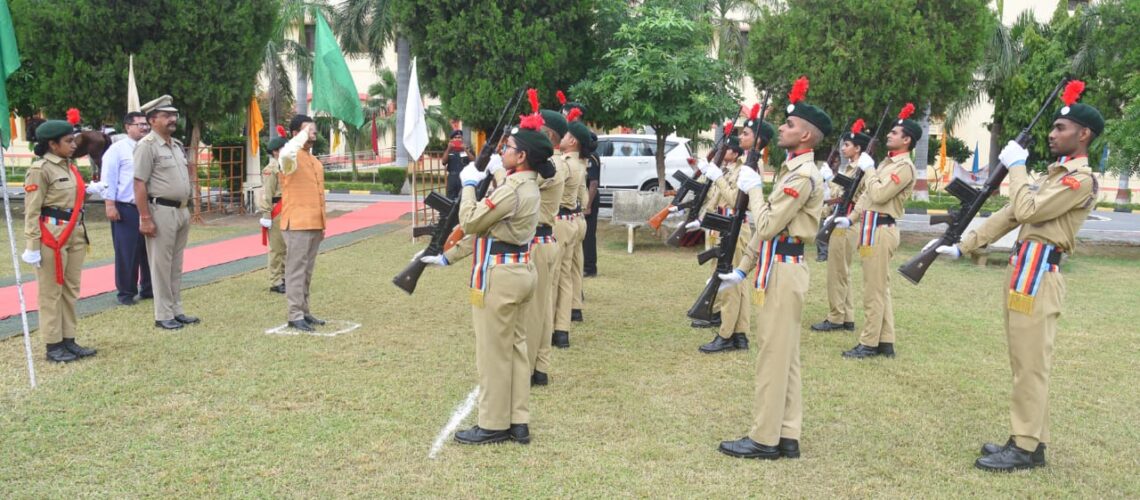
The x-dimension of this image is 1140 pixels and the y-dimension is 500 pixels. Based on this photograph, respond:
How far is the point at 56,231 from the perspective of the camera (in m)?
5.90

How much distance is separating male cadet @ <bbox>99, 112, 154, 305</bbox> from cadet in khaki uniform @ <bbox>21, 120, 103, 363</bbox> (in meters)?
1.92

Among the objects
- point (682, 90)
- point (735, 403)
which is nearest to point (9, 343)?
point (735, 403)

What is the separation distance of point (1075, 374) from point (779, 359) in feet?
10.5

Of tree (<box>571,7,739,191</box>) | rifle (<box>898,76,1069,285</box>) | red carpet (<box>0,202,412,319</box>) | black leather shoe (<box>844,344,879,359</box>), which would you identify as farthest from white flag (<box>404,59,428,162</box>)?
rifle (<box>898,76,1069,285</box>)

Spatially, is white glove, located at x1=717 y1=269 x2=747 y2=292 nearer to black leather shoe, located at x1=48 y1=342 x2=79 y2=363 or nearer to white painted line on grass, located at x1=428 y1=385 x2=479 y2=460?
white painted line on grass, located at x1=428 y1=385 x2=479 y2=460

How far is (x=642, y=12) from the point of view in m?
13.2

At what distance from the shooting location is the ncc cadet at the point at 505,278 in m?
4.44

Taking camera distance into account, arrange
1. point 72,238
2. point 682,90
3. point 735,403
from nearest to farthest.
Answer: point 735,403 → point 72,238 → point 682,90

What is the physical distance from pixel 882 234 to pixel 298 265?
4.70 metres

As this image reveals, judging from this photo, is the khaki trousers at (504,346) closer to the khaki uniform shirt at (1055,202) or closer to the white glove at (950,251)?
the white glove at (950,251)

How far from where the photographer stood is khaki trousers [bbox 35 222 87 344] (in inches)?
231

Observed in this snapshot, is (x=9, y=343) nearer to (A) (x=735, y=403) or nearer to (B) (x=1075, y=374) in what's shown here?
(A) (x=735, y=403)

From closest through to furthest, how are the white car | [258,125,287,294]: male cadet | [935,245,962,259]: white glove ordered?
[935,245,962,259]: white glove, [258,125,287,294]: male cadet, the white car

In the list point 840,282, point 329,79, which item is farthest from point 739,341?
point 329,79
